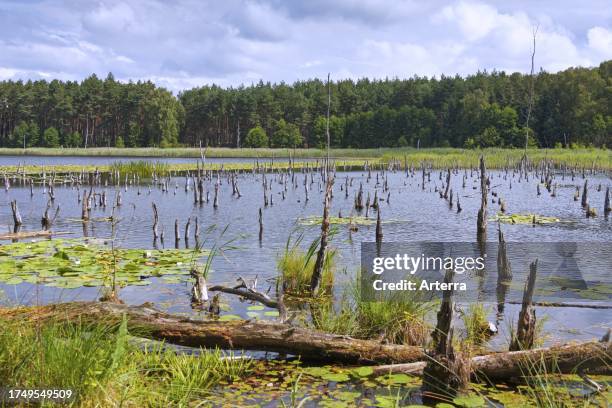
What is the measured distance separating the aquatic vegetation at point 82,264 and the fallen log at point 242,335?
3459 millimetres

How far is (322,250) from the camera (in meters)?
9.96

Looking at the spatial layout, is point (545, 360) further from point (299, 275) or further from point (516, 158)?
point (516, 158)

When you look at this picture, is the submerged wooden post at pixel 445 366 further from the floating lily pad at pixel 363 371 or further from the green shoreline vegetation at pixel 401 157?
the green shoreline vegetation at pixel 401 157

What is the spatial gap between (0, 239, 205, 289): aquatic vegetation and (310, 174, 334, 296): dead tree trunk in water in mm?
2815

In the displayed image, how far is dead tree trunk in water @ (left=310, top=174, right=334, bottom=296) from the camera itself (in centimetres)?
997

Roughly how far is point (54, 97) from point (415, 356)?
12194 cm

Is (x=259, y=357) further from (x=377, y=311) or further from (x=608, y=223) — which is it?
(x=608, y=223)

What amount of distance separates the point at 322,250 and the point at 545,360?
170 inches

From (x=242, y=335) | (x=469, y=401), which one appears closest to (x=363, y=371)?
(x=469, y=401)

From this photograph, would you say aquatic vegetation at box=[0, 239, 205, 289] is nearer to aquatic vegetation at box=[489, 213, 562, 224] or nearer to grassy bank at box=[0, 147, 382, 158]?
aquatic vegetation at box=[489, 213, 562, 224]

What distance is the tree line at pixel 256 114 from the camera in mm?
106000

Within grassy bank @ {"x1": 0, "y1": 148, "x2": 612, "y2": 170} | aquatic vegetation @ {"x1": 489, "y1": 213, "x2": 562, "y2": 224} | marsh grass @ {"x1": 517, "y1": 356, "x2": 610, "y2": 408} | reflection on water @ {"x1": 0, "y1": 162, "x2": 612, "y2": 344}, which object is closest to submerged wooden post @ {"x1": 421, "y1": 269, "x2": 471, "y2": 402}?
marsh grass @ {"x1": 517, "y1": 356, "x2": 610, "y2": 408}

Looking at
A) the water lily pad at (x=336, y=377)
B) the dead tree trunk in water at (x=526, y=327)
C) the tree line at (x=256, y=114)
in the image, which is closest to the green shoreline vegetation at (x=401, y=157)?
the tree line at (x=256, y=114)

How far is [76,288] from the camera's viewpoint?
→ 1126 cm
